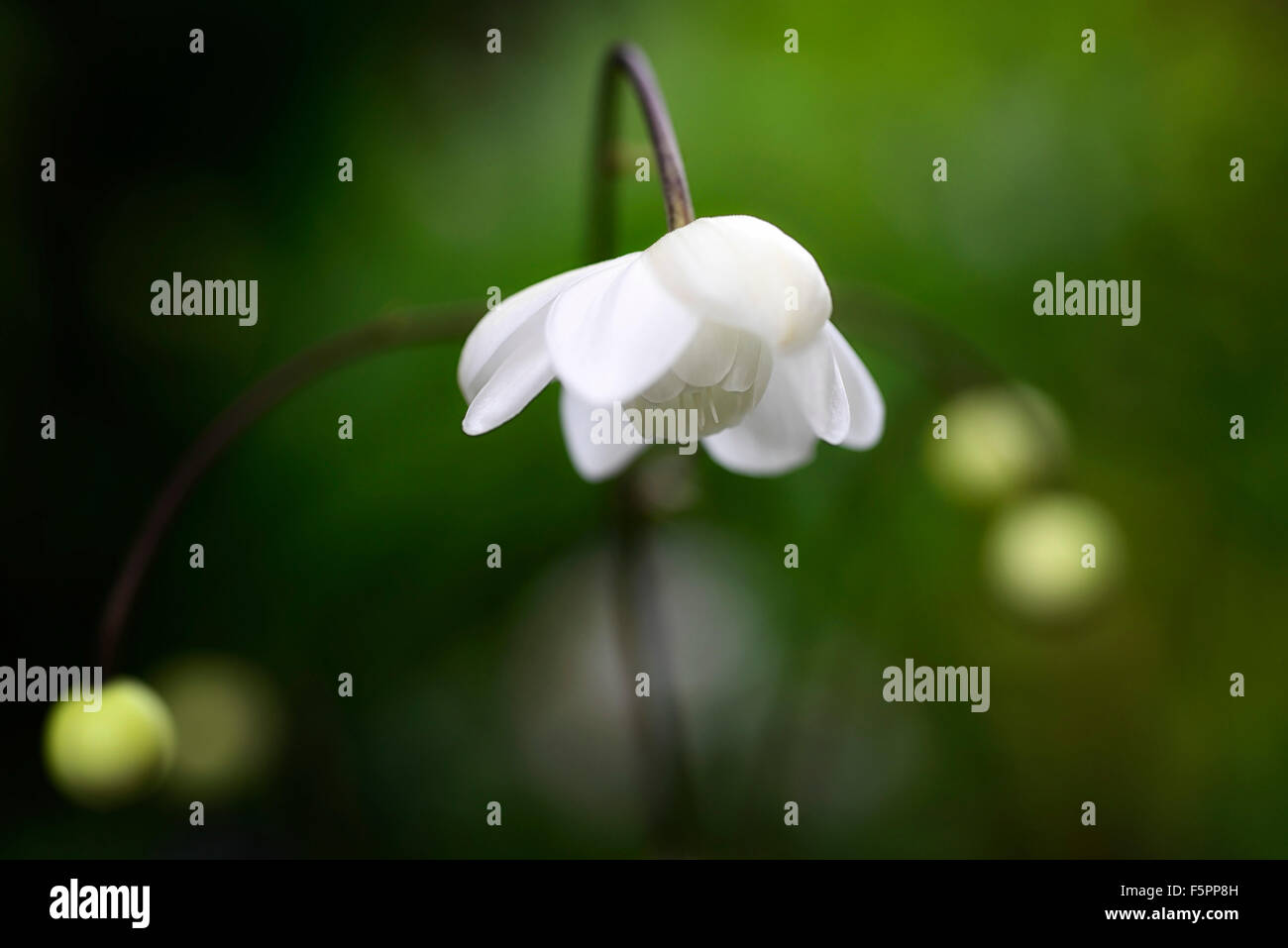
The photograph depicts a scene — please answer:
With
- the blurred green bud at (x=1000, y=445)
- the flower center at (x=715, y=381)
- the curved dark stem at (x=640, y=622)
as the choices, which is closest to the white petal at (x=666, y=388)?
the flower center at (x=715, y=381)

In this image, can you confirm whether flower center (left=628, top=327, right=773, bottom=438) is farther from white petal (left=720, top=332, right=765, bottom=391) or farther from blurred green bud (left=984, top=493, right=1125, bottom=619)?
blurred green bud (left=984, top=493, right=1125, bottom=619)

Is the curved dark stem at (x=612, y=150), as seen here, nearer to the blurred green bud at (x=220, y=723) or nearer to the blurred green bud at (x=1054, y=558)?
the blurred green bud at (x=1054, y=558)

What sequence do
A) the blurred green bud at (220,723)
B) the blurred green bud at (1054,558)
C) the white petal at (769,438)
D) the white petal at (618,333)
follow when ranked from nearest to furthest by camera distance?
the white petal at (618,333) < the white petal at (769,438) < the blurred green bud at (1054,558) < the blurred green bud at (220,723)

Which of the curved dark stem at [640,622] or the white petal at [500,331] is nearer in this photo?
the white petal at [500,331]

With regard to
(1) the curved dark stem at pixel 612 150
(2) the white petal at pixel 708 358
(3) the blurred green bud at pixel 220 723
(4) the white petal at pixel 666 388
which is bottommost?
(3) the blurred green bud at pixel 220 723

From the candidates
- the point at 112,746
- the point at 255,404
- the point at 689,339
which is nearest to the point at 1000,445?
the point at 689,339

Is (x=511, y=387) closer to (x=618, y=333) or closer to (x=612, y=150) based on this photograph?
(x=618, y=333)
